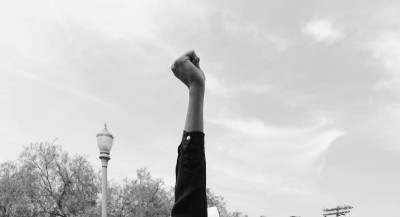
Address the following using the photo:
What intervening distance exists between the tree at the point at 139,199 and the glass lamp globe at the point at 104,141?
18.7 meters

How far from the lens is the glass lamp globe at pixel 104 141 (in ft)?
31.8

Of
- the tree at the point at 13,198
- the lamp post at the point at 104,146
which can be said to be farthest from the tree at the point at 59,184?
the lamp post at the point at 104,146

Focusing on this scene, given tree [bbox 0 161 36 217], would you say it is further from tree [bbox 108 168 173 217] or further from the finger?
the finger

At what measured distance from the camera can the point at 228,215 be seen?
37125 millimetres

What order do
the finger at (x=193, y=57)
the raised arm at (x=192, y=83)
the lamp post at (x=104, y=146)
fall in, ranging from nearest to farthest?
the raised arm at (x=192, y=83) → the finger at (x=193, y=57) → the lamp post at (x=104, y=146)

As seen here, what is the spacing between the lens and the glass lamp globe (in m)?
9.68

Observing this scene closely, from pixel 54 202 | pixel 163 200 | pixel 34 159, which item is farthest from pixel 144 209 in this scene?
pixel 34 159

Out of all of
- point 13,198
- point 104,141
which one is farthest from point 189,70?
point 13,198

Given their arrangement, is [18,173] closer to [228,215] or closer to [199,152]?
[228,215]

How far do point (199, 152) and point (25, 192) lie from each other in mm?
27118

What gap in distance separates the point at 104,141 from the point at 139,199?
19525 millimetres

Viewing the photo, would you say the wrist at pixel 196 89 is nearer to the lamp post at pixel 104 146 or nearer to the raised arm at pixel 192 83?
the raised arm at pixel 192 83

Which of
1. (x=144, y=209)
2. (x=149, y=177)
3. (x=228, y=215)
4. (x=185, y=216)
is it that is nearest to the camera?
(x=185, y=216)

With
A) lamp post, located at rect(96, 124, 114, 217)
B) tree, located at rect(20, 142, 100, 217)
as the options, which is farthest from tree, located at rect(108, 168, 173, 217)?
lamp post, located at rect(96, 124, 114, 217)
